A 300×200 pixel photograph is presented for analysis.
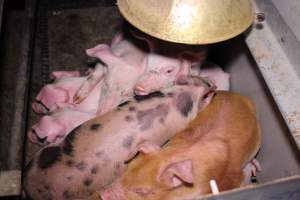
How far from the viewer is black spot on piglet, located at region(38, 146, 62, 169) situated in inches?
54.6

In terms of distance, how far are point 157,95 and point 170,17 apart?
410mm

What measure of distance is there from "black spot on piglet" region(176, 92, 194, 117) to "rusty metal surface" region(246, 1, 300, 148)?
0.27 metres

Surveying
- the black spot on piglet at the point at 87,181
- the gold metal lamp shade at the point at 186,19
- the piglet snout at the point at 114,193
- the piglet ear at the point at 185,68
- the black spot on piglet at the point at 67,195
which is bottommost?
the black spot on piglet at the point at 67,195

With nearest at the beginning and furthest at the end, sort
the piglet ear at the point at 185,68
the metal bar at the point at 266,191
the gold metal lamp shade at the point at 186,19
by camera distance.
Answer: the metal bar at the point at 266,191, the gold metal lamp shade at the point at 186,19, the piglet ear at the point at 185,68

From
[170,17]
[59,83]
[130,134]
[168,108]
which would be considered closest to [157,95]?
[168,108]

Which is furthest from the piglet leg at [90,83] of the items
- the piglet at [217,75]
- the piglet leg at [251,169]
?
the piglet leg at [251,169]

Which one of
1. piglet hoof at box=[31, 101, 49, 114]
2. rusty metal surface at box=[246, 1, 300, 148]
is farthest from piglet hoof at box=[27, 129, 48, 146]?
→ rusty metal surface at box=[246, 1, 300, 148]

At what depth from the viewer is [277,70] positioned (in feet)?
4.62

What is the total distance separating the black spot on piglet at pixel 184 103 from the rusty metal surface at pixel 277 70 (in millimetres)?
270

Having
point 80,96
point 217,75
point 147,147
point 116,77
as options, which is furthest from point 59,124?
point 217,75

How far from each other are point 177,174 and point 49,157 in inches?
17.2

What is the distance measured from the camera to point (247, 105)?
158 cm

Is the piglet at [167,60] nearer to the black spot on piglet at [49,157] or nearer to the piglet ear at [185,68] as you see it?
the piglet ear at [185,68]

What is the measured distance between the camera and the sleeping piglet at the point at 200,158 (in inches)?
51.0
